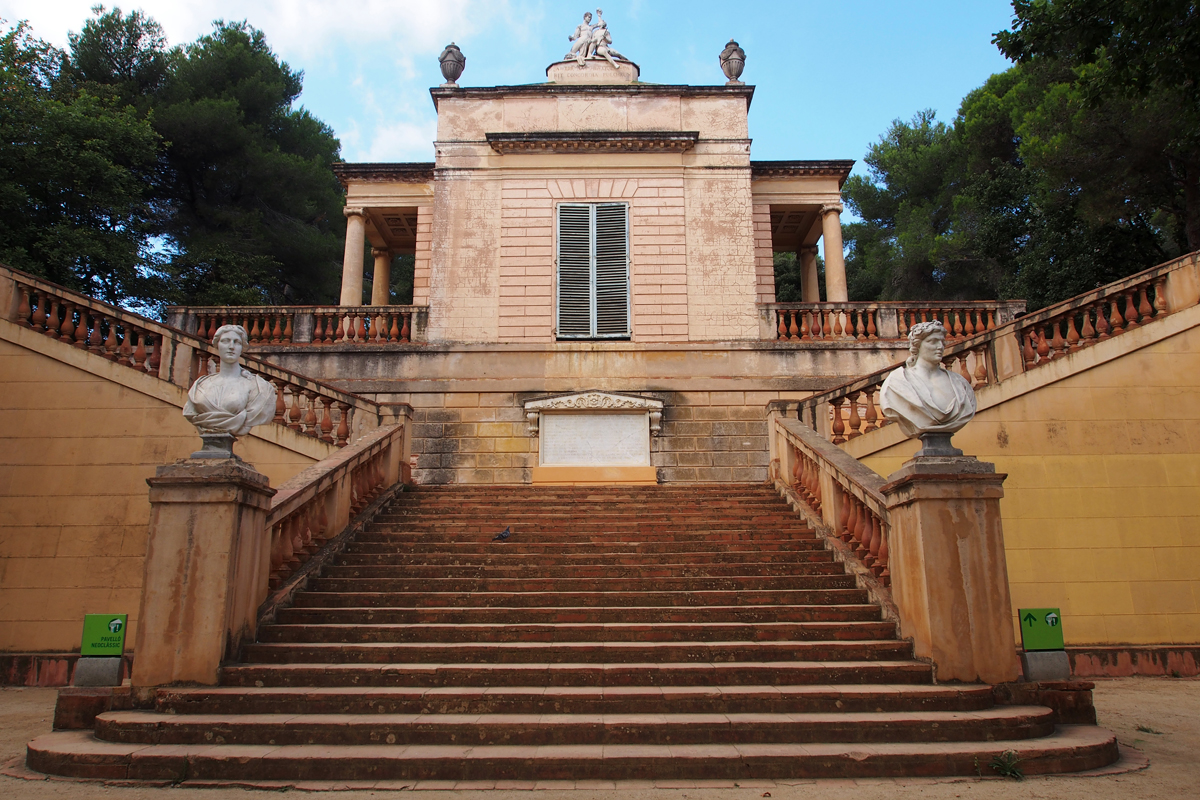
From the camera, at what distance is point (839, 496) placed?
8.58 m

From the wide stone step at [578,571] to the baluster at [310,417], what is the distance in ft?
10.3

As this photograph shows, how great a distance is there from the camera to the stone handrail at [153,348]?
11.0 meters

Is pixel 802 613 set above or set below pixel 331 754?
above

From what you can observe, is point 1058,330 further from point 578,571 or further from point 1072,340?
point 578,571

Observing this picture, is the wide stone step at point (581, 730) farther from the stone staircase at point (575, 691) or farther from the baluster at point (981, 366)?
the baluster at point (981, 366)

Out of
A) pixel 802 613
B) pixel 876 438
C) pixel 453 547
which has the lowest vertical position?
pixel 802 613

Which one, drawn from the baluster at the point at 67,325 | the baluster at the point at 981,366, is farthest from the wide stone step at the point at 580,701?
the baluster at the point at 67,325

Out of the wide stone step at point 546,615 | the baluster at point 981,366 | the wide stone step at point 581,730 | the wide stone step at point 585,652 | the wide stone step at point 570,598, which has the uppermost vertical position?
the baluster at point 981,366

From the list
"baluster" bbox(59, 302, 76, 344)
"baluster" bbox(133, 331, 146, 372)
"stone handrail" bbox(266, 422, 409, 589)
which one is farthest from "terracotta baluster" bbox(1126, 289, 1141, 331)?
"baluster" bbox(59, 302, 76, 344)

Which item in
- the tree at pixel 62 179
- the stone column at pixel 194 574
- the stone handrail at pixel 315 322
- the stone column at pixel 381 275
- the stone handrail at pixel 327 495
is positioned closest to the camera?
the stone column at pixel 194 574

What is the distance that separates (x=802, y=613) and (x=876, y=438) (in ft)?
13.4

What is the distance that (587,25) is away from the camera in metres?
17.7

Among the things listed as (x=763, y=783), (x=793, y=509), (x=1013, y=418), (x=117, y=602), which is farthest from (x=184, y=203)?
(x=763, y=783)

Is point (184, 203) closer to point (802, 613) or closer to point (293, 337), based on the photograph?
point (293, 337)
